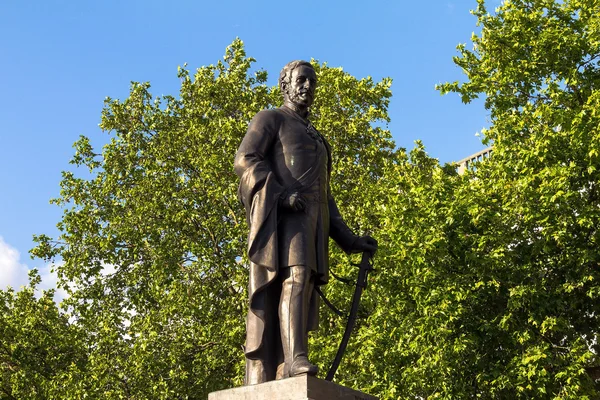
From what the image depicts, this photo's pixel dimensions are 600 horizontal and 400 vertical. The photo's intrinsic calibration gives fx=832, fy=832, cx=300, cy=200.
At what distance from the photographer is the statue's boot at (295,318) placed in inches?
256

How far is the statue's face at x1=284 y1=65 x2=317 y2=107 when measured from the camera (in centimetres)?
Result: 764

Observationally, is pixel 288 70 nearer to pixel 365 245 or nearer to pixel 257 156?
pixel 257 156

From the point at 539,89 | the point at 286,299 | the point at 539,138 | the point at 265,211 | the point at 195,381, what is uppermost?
the point at 539,89

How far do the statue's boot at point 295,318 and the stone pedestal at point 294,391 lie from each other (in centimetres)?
22

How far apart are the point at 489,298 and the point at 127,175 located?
13073mm

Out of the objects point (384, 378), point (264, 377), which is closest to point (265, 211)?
point (264, 377)

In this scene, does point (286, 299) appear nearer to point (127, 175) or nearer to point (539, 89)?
point (539, 89)

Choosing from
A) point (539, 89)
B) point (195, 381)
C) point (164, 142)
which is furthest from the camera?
point (164, 142)

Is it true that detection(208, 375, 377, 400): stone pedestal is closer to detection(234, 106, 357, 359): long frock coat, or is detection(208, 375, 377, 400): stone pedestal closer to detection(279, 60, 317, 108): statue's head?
detection(234, 106, 357, 359): long frock coat

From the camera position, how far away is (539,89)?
21156mm

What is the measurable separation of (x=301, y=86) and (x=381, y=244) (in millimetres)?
12905

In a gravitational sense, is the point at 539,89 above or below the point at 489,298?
above

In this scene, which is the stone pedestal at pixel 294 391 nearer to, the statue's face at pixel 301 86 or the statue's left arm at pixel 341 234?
the statue's left arm at pixel 341 234

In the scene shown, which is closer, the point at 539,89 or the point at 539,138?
the point at 539,138
